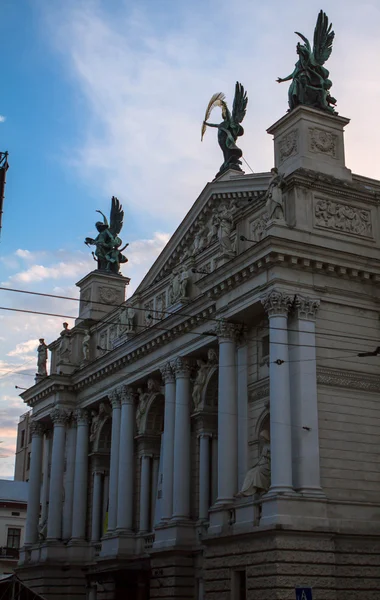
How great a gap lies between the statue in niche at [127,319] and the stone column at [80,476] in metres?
6.58

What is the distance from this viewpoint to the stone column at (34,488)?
169ft

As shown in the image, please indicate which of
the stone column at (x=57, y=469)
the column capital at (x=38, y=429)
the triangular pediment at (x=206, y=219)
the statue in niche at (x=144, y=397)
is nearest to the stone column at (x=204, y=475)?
the statue in niche at (x=144, y=397)

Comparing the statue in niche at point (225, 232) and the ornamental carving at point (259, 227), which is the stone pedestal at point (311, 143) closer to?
the ornamental carving at point (259, 227)

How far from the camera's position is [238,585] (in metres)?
30.1

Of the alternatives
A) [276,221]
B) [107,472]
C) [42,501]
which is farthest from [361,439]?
[42,501]

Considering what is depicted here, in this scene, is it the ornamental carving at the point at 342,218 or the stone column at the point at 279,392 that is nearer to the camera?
the stone column at the point at 279,392

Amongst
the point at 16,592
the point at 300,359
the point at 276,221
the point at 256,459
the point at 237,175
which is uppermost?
the point at 237,175

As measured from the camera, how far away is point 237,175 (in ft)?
132

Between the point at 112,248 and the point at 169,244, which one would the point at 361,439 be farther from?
the point at 112,248

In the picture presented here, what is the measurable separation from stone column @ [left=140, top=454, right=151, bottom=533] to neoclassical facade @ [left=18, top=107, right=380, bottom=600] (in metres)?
0.05

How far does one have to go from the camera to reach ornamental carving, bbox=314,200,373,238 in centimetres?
3256

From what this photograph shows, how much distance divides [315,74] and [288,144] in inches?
132

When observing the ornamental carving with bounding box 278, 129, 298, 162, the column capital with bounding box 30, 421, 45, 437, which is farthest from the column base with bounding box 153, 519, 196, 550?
the column capital with bounding box 30, 421, 45, 437

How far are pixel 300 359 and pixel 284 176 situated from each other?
6.99 m
